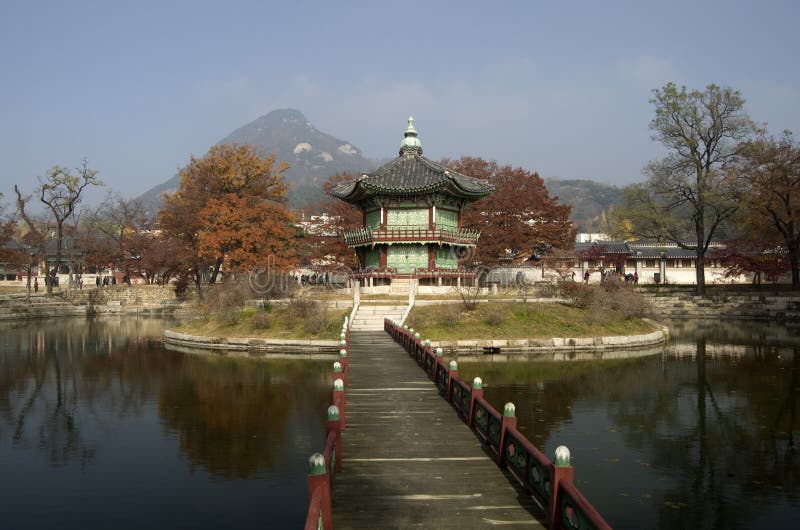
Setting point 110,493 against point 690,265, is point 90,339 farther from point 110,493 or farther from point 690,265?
point 690,265

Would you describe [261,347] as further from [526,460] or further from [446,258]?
[526,460]

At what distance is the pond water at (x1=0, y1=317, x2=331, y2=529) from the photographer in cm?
1138

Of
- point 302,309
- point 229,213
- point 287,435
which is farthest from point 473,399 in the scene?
point 229,213

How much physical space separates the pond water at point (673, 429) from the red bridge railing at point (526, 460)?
2.34m

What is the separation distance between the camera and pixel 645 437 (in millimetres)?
15906

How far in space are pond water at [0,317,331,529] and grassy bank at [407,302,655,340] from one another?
8102 millimetres

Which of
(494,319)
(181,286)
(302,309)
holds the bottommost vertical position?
(494,319)

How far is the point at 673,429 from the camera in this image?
55.0ft

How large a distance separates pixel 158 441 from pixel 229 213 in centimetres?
3643

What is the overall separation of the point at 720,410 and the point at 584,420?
4774 mm

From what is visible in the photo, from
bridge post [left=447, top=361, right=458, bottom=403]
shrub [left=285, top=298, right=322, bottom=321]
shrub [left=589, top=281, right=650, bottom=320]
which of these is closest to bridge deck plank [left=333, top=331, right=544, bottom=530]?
bridge post [left=447, top=361, right=458, bottom=403]

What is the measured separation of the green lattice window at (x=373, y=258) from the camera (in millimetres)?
46438

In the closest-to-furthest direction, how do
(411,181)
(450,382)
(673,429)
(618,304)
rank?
(450,382) < (673,429) < (618,304) < (411,181)

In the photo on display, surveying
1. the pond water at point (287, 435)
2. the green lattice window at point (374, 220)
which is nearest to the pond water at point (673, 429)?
the pond water at point (287, 435)
